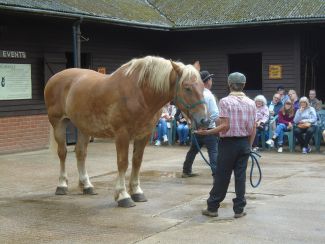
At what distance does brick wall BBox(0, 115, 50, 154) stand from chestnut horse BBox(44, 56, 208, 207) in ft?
18.6

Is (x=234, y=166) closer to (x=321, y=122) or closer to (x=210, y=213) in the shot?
(x=210, y=213)

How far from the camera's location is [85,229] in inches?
233

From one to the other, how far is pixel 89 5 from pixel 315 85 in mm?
8266

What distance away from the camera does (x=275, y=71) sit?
1656cm

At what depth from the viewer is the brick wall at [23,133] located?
13.0 m

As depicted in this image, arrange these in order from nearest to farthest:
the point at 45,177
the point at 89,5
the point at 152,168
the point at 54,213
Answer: the point at 54,213, the point at 45,177, the point at 152,168, the point at 89,5

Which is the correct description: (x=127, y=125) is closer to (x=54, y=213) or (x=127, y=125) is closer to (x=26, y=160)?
(x=54, y=213)

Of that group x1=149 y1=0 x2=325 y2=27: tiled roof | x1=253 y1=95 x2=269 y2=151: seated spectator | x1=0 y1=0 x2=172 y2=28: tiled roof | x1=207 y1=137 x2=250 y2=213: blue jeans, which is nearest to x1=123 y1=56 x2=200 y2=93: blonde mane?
x1=207 y1=137 x2=250 y2=213: blue jeans

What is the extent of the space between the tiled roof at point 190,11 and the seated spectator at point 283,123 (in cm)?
308

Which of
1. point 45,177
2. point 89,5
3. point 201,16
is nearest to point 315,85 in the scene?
point 201,16

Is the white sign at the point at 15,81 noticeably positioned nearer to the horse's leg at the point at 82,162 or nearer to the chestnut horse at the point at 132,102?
the horse's leg at the point at 82,162

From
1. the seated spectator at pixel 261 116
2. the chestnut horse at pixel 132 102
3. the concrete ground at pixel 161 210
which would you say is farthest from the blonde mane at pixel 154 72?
the seated spectator at pixel 261 116

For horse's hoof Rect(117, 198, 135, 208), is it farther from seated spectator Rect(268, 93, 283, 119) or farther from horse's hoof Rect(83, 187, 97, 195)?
seated spectator Rect(268, 93, 283, 119)

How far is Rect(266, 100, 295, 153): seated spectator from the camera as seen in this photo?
1292 cm
